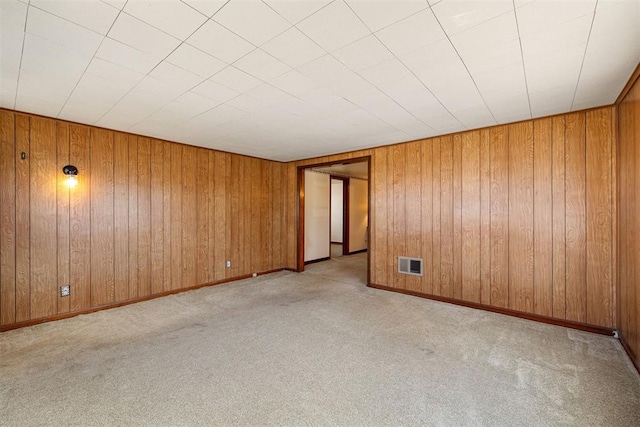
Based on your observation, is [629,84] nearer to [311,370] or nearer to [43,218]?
[311,370]

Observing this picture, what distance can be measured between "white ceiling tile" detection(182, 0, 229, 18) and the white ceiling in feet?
0.03

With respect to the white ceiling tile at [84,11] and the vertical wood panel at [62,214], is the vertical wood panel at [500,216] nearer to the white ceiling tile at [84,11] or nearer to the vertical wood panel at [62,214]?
the white ceiling tile at [84,11]

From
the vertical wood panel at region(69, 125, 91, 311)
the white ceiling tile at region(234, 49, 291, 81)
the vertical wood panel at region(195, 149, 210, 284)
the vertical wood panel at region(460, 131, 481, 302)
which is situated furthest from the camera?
the vertical wood panel at region(195, 149, 210, 284)

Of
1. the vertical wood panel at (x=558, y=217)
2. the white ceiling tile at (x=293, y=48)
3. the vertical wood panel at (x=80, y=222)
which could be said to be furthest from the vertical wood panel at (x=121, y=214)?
the vertical wood panel at (x=558, y=217)

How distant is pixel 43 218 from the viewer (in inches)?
130

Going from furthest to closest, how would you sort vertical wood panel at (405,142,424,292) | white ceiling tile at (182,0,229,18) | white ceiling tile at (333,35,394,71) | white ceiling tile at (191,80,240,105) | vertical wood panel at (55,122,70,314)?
vertical wood panel at (405,142,424,292), vertical wood panel at (55,122,70,314), white ceiling tile at (191,80,240,105), white ceiling tile at (333,35,394,71), white ceiling tile at (182,0,229,18)

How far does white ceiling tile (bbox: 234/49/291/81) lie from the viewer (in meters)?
2.02

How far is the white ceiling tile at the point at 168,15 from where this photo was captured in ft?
4.97

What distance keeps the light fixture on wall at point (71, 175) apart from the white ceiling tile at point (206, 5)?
3069mm

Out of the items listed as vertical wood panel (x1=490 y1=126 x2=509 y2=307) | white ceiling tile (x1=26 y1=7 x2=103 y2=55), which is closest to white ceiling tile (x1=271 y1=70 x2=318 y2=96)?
white ceiling tile (x1=26 y1=7 x2=103 y2=55)

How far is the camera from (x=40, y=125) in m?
3.28

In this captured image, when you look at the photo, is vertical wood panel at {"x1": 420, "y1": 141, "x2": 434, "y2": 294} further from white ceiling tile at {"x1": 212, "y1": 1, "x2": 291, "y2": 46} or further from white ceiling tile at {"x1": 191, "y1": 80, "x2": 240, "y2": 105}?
white ceiling tile at {"x1": 212, "y1": 1, "x2": 291, "y2": 46}

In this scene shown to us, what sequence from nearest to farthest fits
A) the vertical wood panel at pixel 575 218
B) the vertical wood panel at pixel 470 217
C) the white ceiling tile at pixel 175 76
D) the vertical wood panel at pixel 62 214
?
1. the white ceiling tile at pixel 175 76
2. the vertical wood panel at pixel 575 218
3. the vertical wood panel at pixel 62 214
4. the vertical wood panel at pixel 470 217

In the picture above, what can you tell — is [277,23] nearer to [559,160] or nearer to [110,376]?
[110,376]
